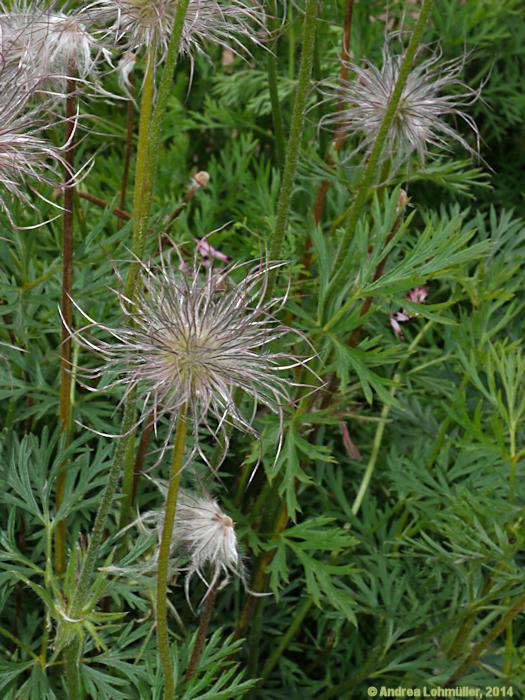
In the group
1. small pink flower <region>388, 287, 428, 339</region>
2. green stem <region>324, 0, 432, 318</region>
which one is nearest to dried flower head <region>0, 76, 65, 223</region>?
green stem <region>324, 0, 432, 318</region>

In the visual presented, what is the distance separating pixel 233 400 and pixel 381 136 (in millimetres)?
343

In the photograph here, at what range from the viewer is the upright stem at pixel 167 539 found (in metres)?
0.81

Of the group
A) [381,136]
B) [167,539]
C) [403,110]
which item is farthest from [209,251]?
[167,539]

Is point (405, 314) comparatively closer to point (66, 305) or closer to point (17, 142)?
point (66, 305)

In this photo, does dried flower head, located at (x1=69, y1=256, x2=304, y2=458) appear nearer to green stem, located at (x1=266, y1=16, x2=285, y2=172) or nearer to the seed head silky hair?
the seed head silky hair

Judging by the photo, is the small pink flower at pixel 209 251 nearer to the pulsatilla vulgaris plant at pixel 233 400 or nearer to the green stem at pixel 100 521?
the pulsatilla vulgaris plant at pixel 233 400

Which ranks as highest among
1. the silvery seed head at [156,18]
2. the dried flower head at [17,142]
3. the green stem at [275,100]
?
the silvery seed head at [156,18]

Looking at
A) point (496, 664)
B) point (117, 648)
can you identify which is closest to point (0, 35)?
point (117, 648)

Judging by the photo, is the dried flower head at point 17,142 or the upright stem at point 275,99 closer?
the dried flower head at point 17,142

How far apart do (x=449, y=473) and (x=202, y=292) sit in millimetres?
702

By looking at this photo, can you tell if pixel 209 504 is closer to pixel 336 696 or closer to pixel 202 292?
pixel 202 292

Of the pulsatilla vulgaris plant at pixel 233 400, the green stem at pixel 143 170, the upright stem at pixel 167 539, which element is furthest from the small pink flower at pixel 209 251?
the upright stem at pixel 167 539

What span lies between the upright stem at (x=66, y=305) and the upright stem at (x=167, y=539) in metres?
0.22

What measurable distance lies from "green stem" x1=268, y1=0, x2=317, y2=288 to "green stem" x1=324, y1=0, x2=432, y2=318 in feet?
0.31
